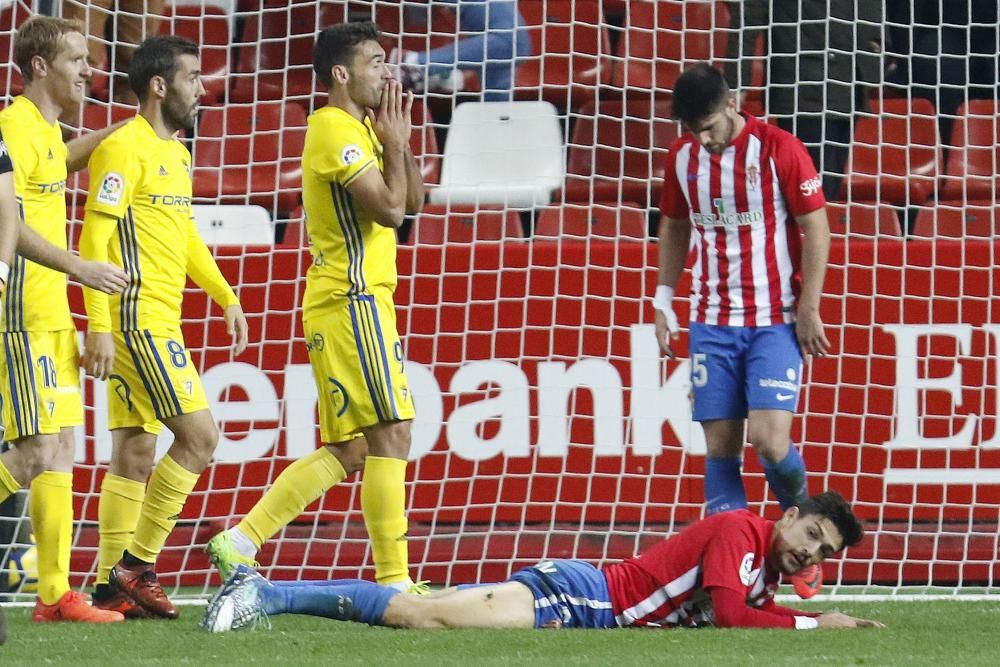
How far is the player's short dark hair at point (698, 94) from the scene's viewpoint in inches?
198

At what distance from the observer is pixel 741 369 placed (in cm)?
529

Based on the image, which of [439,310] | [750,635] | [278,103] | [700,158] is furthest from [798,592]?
[278,103]

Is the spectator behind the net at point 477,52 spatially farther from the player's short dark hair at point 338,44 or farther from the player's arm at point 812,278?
the player's arm at point 812,278

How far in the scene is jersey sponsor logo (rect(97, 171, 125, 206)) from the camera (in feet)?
16.3

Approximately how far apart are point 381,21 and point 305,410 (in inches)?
79.2

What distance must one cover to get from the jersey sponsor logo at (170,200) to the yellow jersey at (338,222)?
0.41m

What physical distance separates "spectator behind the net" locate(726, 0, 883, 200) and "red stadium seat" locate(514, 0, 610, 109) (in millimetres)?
602

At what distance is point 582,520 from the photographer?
636cm

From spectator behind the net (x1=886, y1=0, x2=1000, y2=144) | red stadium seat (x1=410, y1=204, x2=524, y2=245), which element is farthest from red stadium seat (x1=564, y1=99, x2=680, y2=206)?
spectator behind the net (x1=886, y1=0, x2=1000, y2=144)

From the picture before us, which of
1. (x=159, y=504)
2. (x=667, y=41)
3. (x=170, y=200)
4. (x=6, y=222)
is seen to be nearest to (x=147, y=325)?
(x=170, y=200)

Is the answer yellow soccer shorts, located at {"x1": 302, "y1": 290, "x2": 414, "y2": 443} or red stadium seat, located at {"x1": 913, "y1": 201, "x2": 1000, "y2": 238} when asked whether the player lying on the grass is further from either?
red stadium seat, located at {"x1": 913, "y1": 201, "x2": 1000, "y2": 238}

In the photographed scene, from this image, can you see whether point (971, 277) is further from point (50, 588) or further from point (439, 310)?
point (50, 588)

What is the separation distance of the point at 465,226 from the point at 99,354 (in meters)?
2.29

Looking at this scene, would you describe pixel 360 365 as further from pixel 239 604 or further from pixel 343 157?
pixel 239 604
